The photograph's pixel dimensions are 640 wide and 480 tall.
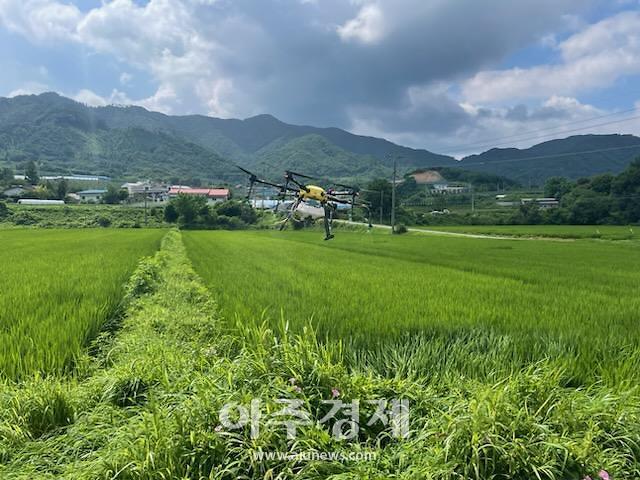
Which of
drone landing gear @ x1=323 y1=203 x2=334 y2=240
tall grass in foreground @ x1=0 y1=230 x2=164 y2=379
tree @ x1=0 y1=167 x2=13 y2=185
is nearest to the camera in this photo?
tall grass in foreground @ x1=0 y1=230 x2=164 y2=379

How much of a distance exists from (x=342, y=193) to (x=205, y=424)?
3768mm

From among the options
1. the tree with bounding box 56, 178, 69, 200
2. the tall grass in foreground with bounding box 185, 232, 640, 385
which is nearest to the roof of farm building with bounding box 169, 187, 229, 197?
the tall grass in foreground with bounding box 185, 232, 640, 385

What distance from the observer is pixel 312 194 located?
4.34 m

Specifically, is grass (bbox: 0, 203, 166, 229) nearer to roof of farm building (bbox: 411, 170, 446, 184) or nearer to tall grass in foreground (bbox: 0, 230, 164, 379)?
tall grass in foreground (bbox: 0, 230, 164, 379)

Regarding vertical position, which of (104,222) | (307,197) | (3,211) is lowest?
(104,222)

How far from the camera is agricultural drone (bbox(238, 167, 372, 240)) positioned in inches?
161

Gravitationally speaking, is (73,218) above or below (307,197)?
below

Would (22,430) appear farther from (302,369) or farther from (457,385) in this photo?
(457,385)

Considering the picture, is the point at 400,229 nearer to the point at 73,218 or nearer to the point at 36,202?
the point at 73,218

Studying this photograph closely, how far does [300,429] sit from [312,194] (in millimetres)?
2670

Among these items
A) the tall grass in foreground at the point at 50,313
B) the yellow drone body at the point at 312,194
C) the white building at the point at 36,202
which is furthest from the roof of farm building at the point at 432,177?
the white building at the point at 36,202

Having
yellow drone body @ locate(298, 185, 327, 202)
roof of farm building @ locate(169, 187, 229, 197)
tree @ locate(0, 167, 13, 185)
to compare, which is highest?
tree @ locate(0, 167, 13, 185)

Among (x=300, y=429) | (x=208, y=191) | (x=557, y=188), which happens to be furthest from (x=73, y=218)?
(x=557, y=188)

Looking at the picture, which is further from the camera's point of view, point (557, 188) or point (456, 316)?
point (557, 188)
